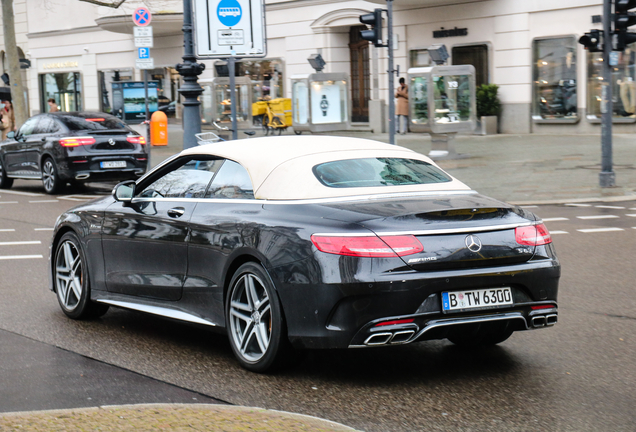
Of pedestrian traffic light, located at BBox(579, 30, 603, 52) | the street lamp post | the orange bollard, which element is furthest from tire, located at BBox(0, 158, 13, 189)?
pedestrian traffic light, located at BBox(579, 30, 603, 52)

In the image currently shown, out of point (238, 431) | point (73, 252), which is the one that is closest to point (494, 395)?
point (238, 431)

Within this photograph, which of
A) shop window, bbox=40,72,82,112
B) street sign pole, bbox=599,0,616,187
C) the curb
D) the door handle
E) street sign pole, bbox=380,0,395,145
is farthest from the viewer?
shop window, bbox=40,72,82,112

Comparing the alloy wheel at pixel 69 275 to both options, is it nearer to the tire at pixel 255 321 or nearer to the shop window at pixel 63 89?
the tire at pixel 255 321

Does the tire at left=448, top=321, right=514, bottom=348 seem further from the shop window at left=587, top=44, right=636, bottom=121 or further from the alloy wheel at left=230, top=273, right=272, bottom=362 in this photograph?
the shop window at left=587, top=44, right=636, bottom=121

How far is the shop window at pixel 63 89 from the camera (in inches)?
1813

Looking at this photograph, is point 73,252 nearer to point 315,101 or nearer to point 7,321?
point 7,321

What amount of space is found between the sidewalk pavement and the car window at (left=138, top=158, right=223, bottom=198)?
8.77m

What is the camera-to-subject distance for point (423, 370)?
5449mm

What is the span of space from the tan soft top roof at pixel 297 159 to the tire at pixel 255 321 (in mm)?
506

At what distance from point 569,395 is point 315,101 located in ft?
77.4

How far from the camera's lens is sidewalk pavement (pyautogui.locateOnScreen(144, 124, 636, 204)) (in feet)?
49.8

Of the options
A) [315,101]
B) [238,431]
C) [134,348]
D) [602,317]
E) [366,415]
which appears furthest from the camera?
[315,101]

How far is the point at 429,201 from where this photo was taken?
17.5 feet

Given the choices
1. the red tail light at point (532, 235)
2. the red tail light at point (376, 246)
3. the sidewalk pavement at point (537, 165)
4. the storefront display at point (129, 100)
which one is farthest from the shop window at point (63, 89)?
the red tail light at point (376, 246)
